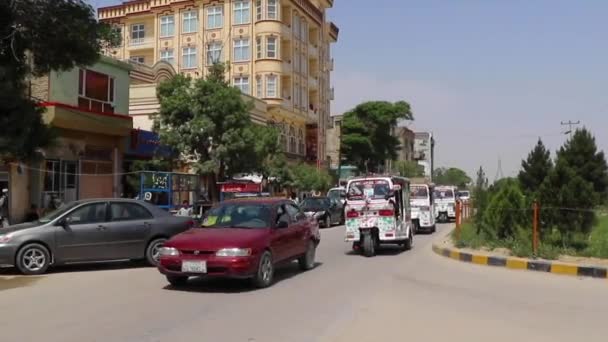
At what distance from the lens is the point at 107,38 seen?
51.1 feet

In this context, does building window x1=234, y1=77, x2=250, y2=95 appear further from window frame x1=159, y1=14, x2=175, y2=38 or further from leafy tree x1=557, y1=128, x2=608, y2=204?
leafy tree x1=557, y1=128, x2=608, y2=204

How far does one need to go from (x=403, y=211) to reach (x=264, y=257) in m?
7.73

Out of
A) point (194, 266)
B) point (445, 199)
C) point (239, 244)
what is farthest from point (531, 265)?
point (445, 199)

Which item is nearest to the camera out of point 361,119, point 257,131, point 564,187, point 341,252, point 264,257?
point 264,257

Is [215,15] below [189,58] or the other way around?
the other way around

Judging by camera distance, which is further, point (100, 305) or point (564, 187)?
point (564, 187)

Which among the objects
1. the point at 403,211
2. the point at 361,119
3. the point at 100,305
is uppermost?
the point at 361,119

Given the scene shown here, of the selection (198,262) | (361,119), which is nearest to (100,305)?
(198,262)

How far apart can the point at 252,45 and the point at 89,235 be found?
131 feet

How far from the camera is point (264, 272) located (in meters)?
10.5

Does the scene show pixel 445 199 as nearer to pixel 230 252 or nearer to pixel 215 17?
pixel 230 252

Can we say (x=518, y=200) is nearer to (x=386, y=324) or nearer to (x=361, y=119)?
(x=386, y=324)

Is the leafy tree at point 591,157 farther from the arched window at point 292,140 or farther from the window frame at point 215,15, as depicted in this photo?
the window frame at point 215,15

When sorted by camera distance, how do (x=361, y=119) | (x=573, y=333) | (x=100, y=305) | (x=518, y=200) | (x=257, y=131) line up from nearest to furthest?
1. (x=573, y=333)
2. (x=100, y=305)
3. (x=518, y=200)
4. (x=257, y=131)
5. (x=361, y=119)
